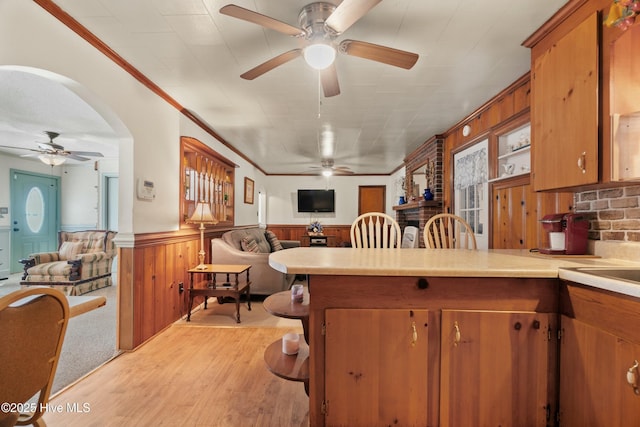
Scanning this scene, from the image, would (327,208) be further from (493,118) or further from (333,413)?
(333,413)

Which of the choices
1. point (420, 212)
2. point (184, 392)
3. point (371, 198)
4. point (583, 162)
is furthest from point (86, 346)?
point (371, 198)

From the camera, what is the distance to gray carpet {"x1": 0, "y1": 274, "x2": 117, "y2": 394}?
207 centimetres

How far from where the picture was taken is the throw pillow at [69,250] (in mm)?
4453

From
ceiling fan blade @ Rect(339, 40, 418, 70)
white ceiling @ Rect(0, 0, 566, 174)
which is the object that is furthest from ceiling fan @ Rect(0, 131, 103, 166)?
ceiling fan blade @ Rect(339, 40, 418, 70)

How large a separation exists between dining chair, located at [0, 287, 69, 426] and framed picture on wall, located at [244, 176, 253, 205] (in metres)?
5.19

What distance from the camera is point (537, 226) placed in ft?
7.90

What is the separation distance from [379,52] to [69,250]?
538 centimetres

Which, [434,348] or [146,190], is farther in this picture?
[146,190]

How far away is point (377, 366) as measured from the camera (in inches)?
51.4

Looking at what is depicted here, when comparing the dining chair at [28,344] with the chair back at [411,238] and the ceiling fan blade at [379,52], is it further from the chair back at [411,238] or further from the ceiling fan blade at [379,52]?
the chair back at [411,238]

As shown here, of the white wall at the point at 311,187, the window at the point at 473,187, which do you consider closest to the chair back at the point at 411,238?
the window at the point at 473,187

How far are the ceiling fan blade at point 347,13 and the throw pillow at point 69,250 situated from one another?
16.9ft

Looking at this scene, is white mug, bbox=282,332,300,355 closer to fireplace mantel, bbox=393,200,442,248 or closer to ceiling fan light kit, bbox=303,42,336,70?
ceiling fan light kit, bbox=303,42,336,70

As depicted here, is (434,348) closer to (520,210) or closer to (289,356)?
(289,356)
